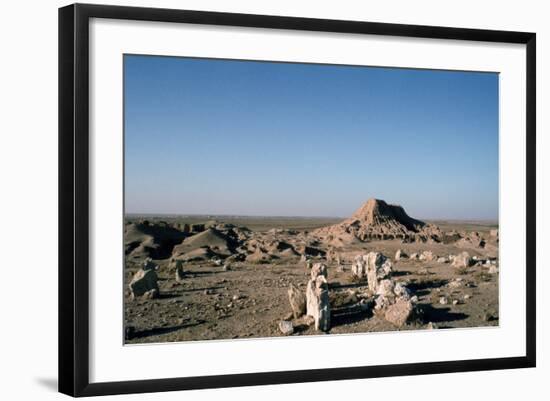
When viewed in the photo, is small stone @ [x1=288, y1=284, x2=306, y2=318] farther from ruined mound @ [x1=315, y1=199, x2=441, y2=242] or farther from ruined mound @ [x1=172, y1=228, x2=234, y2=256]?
ruined mound @ [x1=172, y1=228, x2=234, y2=256]

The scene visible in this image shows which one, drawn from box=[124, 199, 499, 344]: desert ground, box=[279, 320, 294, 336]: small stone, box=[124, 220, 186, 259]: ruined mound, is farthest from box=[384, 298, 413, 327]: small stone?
box=[124, 220, 186, 259]: ruined mound

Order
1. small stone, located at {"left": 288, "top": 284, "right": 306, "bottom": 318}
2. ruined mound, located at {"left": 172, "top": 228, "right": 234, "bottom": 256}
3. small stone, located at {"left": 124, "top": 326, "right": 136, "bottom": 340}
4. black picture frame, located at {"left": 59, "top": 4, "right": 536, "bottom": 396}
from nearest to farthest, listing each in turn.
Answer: black picture frame, located at {"left": 59, "top": 4, "right": 536, "bottom": 396}, small stone, located at {"left": 124, "top": 326, "right": 136, "bottom": 340}, ruined mound, located at {"left": 172, "top": 228, "right": 234, "bottom": 256}, small stone, located at {"left": 288, "top": 284, "right": 306, "bottom": 318}

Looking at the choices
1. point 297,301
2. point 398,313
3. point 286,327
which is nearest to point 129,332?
point 286,327

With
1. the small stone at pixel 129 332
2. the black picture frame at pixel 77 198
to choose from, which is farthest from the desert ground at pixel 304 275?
the black picture frame at pixel 77 198

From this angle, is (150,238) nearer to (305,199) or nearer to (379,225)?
(305,199)

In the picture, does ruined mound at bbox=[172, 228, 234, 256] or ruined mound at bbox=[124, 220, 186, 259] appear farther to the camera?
ruined mound at bbox=[172, 228, 234, 256]

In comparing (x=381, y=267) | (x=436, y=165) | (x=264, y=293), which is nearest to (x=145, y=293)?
(x=264, y=293)
